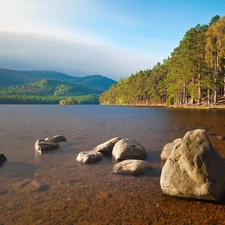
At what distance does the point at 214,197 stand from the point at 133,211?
2859mm

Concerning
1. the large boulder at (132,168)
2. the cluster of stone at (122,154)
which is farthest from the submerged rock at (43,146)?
the large boulder at (132,168)

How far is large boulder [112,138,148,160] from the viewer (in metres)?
12.2

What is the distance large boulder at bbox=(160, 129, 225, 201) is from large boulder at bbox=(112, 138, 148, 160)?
4.39 m

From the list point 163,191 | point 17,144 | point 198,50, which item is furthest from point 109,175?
point 198,50

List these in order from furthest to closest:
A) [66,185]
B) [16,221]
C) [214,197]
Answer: [66,185], [214,197], [16,221]


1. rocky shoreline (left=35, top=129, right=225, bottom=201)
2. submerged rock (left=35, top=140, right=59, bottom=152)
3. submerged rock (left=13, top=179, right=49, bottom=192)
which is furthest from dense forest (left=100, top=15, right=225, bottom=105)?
submerged rock (left=13, top=179, right=49, bottom=192)

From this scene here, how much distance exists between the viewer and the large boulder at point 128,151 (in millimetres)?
12250

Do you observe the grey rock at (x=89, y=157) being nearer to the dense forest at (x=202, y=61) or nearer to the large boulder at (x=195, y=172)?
the large boulder at (x=195, y=172)

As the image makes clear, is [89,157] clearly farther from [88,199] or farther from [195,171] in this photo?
[195,171]

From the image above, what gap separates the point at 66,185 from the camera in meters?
8.66

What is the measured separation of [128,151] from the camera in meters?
12.3

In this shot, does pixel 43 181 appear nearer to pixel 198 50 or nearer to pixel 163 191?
pixel 163 191

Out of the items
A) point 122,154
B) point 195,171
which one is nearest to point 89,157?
point 122,154

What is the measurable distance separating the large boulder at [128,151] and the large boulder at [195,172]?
4392 millimetres
